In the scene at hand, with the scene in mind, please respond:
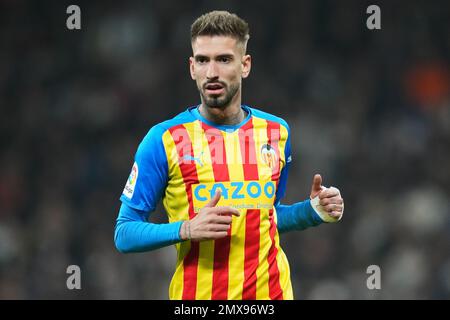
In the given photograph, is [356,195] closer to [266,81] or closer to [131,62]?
[266,81]

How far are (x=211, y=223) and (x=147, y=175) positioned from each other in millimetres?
447

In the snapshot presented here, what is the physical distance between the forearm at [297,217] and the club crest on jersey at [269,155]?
28 centimetres

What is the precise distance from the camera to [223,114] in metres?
4.03

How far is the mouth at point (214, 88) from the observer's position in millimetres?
3908

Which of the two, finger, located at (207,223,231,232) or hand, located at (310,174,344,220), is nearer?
finger, located at (207,223,231,232)

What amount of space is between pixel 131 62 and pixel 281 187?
6.16 m

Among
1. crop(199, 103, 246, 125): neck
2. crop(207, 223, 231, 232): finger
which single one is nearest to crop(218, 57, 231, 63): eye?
crop(199, 103, 246, 125): neck

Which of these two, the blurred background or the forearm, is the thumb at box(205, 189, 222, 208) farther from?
the blurred background

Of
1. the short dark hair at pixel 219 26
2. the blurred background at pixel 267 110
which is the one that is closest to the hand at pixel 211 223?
the short dark hair at pixel 219 26

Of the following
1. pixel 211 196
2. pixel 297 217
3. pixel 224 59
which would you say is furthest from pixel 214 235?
pixel 224 59

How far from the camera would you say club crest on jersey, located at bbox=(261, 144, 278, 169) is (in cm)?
406

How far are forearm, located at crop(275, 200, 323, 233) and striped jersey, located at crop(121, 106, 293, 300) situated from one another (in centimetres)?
23

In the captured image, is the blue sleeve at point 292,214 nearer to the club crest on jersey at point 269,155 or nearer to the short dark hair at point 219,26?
the club crest on jersey at point 269,155

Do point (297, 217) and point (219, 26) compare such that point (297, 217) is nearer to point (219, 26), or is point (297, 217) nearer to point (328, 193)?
point (328, 193)
